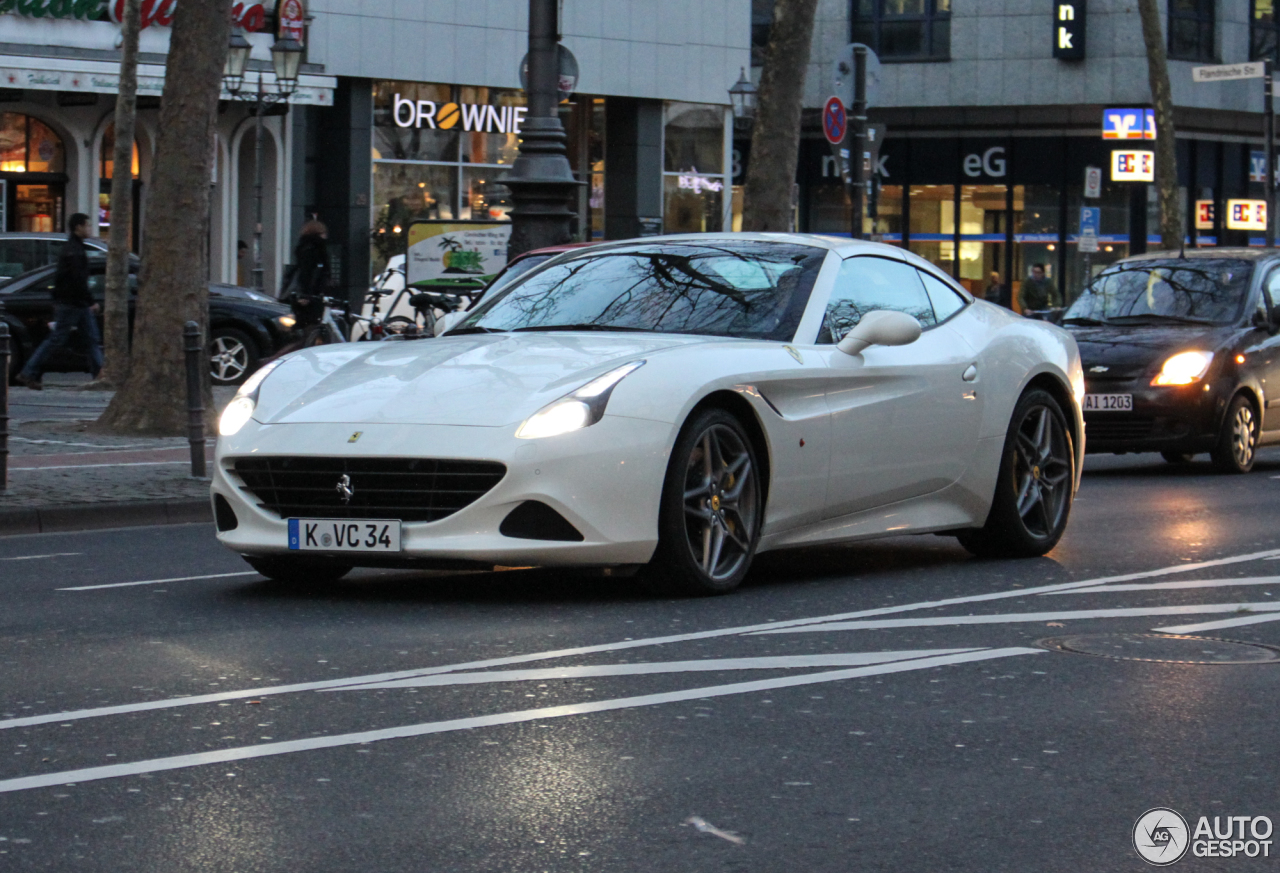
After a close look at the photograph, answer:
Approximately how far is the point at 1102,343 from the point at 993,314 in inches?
252

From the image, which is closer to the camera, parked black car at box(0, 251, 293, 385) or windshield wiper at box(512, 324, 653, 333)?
windshield wiper at box(512, 324, 653, 333)

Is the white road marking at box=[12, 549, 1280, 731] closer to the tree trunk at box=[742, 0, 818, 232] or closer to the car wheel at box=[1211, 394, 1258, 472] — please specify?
the car wheel at box=[1211, 394, 1258, 472]

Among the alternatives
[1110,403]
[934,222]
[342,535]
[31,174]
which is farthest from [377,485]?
[934,222]

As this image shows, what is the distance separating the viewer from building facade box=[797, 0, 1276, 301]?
49.0 m

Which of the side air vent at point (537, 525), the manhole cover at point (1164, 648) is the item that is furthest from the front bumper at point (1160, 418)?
the side air vent at point (537, 525)

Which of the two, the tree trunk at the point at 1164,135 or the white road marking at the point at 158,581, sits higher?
the tree trunk at the point at 1164,135

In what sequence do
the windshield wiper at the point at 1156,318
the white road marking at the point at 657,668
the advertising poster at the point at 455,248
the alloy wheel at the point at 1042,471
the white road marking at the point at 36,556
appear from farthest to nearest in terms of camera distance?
the advertising poster at the point at 455,248
the windshield wiper at the point at 1156,318
the white road marking at the point at 36,556
the alloy wheel at the point at 1042,471
the white road marking at the point at 657,668

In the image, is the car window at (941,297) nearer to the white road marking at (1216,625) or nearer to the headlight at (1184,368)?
the white road marking at (1216,625)

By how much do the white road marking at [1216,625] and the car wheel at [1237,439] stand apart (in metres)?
8.30

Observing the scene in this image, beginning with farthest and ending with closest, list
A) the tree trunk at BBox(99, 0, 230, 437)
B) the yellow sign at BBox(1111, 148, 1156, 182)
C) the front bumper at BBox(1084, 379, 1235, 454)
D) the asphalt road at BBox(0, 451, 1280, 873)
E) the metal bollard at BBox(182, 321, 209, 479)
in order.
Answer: the yellow sign at BBox(1111, 148, 1156, 182), the tree trunk at BBox(99, 0, 230, 437), the front bumper at BBox(1084, 379, 1235, 454), the metal bollard at BBox(182, 321, 209, 479), the asphalt road at BBox(0, 451, 1280, 873)

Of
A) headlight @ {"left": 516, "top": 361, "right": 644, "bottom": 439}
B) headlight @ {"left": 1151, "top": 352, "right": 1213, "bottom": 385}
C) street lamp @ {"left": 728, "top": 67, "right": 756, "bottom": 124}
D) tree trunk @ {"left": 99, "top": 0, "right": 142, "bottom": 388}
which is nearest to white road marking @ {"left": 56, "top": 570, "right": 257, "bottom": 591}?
headlight @ {"left": 516, "top": 361, "right": 644, "bottom": 439}

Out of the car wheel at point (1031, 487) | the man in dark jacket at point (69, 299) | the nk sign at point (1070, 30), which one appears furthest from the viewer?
the nk sign at point (1070, 30)

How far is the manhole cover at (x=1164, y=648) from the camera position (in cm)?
667

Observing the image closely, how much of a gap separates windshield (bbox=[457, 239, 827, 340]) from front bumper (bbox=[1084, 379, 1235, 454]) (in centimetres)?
726
